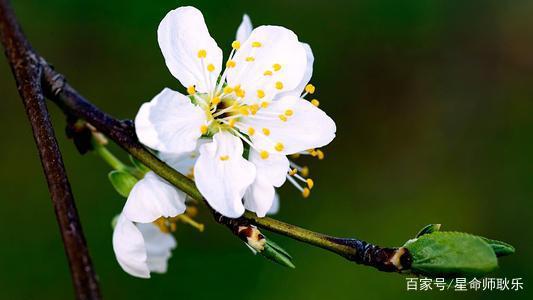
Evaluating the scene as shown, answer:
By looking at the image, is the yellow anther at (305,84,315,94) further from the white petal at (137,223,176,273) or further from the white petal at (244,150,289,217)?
the white petal at (137,223,176,273)

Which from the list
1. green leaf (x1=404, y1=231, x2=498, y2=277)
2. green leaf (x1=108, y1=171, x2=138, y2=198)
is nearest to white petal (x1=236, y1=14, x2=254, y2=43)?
green leaf (x1=108, y1=171, x2=138, y2=198)

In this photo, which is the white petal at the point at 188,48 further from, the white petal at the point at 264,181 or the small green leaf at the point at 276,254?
the small green leaf at the point at 276,254

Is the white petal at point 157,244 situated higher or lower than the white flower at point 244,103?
lower

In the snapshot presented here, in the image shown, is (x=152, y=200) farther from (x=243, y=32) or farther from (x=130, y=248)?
(x=243, y=32)

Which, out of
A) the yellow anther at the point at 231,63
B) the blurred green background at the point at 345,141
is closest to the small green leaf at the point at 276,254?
the yellow anther at the point at 231,63

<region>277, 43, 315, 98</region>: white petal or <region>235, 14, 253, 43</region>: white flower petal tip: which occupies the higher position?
<region>235, 14, 253, 43</region>: white flower petal tip

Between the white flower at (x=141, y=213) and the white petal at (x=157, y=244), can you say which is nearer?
the white flower at (x=141, y=213)

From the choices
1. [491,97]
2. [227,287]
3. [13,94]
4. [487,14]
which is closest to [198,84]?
[227,287]
